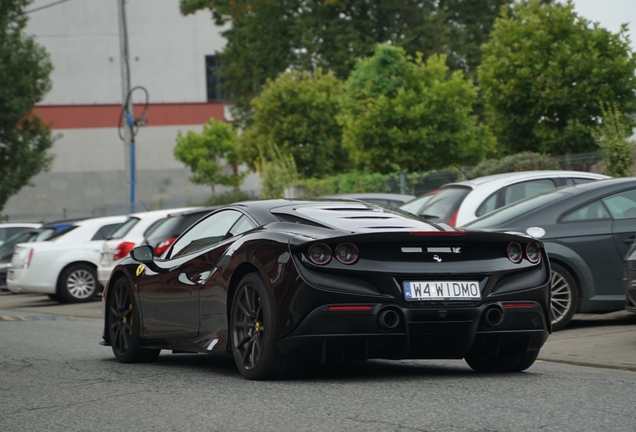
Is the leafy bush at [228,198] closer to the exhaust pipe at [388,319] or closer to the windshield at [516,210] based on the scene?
the windshield at [516,210]

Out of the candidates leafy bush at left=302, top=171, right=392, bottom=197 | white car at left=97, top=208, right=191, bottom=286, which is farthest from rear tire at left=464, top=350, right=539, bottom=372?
leafy bush at left=302, top=171, right=392, bottom=197

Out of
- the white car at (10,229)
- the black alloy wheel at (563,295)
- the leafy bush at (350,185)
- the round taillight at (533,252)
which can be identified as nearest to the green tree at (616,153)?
the leafy bush at (350,185)

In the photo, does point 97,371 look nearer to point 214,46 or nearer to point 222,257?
point 222,257

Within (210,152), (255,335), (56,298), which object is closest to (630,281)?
(255,335)

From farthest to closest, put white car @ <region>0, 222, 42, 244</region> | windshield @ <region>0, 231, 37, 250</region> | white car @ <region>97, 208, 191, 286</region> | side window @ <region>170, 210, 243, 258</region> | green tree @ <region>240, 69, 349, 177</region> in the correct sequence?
green tree @ <region>240, 69, 349, 177</region>
white car @ <region>0, 222, 42, 244</region>
windshield @ <region>0, 231, 37, 250</region>
white car @ <region>97, 208, 191, 286</region>
side window @ <region>170, 210, 243, 258</region>

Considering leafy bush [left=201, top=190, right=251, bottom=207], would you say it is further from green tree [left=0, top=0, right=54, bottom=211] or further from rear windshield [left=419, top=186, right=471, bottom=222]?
rear windshield [left=419, top=186, right=471, bottom=222]

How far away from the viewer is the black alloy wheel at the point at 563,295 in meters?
10.2

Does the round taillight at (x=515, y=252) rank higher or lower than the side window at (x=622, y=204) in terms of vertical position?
lower

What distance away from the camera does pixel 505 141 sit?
1211 inches

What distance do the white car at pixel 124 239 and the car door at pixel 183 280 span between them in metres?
9.55

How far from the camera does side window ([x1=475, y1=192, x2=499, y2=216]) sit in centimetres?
1275

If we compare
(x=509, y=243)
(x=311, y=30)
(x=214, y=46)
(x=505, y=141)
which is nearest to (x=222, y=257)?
(x=509, y=243)

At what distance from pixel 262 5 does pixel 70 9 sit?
1899cm

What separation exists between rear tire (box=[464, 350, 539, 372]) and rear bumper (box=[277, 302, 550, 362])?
15.7 inches
